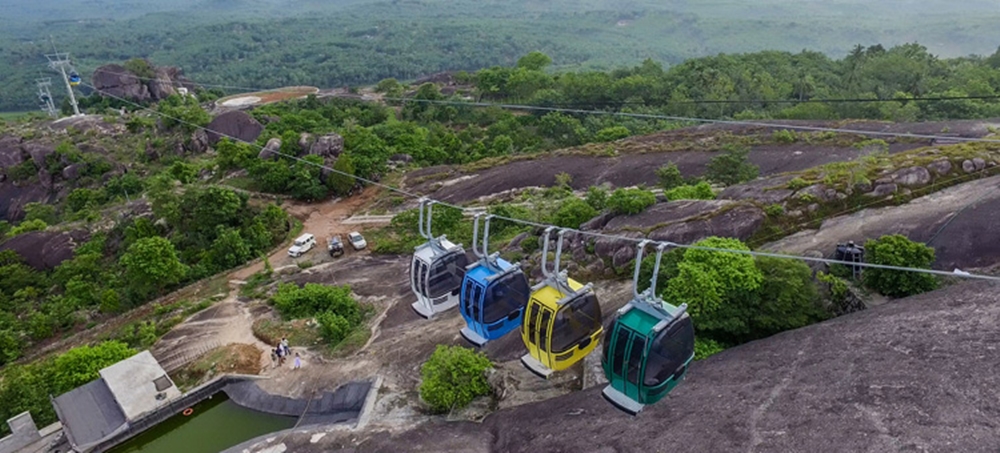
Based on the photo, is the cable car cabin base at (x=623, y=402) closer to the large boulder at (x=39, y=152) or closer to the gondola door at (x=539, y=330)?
the gondola door at (x=539, y=330)

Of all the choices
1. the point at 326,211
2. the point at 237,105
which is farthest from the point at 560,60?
the point at 326,211

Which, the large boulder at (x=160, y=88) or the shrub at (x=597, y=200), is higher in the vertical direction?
the shrub at (x=597, y=200)

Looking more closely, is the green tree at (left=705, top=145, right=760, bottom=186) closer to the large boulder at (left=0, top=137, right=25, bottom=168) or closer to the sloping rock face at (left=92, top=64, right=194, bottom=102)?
the large boulder at (left=0, top=137, right=25, bottom=168)

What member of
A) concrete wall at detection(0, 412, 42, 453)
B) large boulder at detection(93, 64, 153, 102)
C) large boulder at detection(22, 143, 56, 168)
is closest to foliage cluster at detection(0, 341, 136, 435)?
concrete wall at detection(0, 412, 42, 453)

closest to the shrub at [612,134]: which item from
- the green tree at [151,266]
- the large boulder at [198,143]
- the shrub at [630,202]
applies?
the shrub at [630,202]

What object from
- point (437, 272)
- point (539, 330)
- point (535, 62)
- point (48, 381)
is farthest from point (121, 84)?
point (539, 330)

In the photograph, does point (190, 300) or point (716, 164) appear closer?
point (190, 300)

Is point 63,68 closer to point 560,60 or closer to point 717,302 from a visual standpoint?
point 717,302
